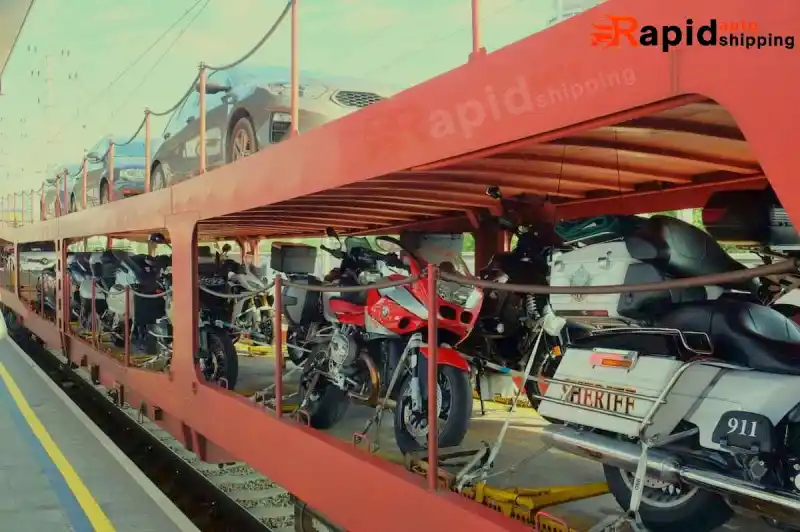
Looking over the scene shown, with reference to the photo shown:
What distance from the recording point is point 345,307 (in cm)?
481

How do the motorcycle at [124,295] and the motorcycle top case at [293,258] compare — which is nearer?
the motorcycle top case at [293,258]

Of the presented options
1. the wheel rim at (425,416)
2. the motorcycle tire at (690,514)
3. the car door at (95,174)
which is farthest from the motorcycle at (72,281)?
the motorcycle tire at (690,514)

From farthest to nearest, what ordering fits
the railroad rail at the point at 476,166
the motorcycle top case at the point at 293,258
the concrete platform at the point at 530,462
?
1. the motorcycle top case at the point at 293,258
2. the concrete platform at the point at 530,462
3. the railroad rail at the point at 476,166

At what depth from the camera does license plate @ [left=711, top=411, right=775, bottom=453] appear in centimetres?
225

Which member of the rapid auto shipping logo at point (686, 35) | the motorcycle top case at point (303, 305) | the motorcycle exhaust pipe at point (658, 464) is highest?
the rapid auto shipping logo at point (686, 35)

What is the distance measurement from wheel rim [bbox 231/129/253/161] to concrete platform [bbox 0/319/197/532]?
2357mm

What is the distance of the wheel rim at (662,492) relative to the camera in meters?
2.73

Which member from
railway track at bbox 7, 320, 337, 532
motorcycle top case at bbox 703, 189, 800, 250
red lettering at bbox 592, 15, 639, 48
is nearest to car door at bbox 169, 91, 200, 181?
railway track at bbox 7, 320, 337, 532

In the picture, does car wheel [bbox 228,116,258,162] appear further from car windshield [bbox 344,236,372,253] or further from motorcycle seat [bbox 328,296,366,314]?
motorcycle seat [bbox 328,296,366,314]

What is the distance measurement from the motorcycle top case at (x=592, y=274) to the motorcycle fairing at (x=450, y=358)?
81cm

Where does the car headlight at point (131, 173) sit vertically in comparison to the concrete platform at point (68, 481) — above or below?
above

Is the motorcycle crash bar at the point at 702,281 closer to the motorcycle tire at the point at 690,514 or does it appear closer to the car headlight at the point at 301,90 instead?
the motorcycle tire at the point at 690,514

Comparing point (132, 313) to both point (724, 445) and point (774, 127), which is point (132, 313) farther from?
point (774, 127)

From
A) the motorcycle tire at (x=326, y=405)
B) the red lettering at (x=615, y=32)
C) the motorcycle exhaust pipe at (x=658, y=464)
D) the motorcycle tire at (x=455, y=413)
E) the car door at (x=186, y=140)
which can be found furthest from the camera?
the car door at (x=186, y=140)
